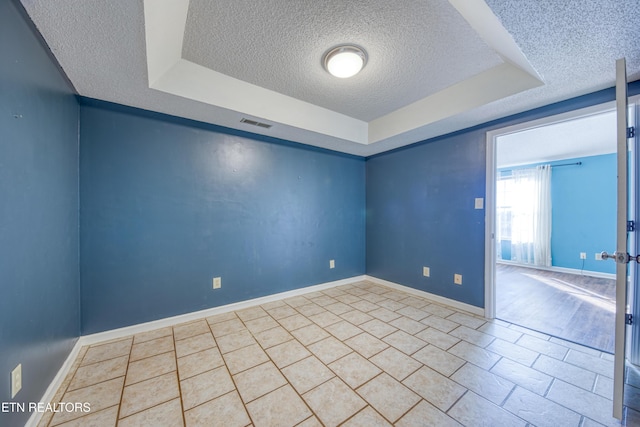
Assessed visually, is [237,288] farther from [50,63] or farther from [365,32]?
[365,32]

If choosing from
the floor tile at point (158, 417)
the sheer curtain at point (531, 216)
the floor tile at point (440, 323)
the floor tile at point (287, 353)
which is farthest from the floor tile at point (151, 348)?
the sheer curtain at point (531, 216)

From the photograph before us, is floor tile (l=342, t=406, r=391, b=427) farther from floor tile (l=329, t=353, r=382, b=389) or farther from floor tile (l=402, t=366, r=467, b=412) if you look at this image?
floor tile (l=402, t=366, r=467, b=412)

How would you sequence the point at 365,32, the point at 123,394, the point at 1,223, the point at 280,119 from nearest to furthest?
the point at 1,223 → the point at 123,394 → the point at 365,32 → the point at 280,119

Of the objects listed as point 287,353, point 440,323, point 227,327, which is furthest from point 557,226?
point 227,327

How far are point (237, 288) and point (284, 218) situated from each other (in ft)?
3.46

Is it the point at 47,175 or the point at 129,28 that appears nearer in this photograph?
the point at 129,28

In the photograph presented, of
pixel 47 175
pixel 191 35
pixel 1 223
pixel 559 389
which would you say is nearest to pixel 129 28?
pixel 191 35

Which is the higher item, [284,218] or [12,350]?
[284,218]

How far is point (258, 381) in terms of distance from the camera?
1596 mm

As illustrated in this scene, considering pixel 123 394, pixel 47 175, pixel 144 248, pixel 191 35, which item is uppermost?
pixel 191 35

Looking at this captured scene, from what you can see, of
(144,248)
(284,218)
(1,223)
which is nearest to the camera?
(1,223)

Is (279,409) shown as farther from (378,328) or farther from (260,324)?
(378,328)

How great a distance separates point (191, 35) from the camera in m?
1.69

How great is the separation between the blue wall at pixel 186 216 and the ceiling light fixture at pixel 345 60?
1.37 m
